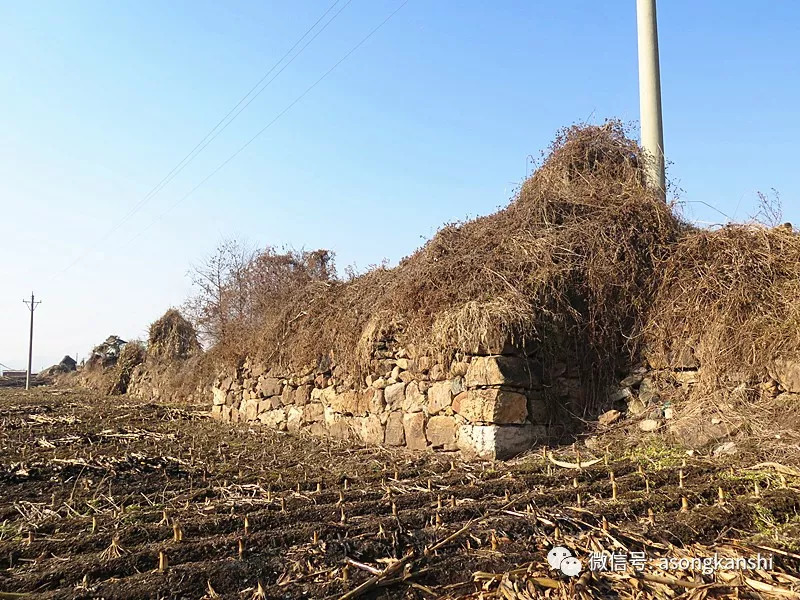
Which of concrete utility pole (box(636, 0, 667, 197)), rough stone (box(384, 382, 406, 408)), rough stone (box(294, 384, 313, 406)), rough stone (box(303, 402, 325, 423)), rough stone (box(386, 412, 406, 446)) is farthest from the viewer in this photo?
rough stone (box(294, 384, 313, 406))

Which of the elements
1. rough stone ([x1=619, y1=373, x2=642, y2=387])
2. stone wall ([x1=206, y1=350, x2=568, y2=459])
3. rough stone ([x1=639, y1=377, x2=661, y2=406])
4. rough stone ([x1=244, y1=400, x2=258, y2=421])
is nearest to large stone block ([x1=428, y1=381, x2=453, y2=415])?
stone wall ([x1=206, y1=350, x2=568, y2=459])

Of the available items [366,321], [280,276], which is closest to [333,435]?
[366,321]

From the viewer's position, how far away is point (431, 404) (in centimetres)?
735

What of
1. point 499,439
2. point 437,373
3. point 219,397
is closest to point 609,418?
point 499,439

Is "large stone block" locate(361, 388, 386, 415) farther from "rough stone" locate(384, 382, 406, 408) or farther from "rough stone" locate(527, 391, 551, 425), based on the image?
"rough stone" locate(527, 391, 551, 425)

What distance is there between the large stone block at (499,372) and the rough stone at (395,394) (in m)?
1.34

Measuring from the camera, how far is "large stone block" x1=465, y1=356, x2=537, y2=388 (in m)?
6.52

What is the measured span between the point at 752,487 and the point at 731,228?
3.58m

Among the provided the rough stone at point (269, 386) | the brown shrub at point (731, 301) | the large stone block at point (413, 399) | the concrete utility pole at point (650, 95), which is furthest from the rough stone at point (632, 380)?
the rough stone at point (269, 386)

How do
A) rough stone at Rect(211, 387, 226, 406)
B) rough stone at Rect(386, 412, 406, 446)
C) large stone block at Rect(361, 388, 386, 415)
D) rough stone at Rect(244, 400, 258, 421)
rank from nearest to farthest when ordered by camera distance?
rough stone at Rect(386, 412, 406, 446), large stone block at Rect(361, 388, 386, 415), rough stone at Rect(244, 400, 258, 421), rough stone at Rect(211, 387, 226, 406)

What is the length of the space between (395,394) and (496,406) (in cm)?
189

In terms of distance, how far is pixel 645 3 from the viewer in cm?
973

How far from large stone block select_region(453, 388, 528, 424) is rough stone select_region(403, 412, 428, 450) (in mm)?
834

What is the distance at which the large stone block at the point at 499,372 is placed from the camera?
257 inches
